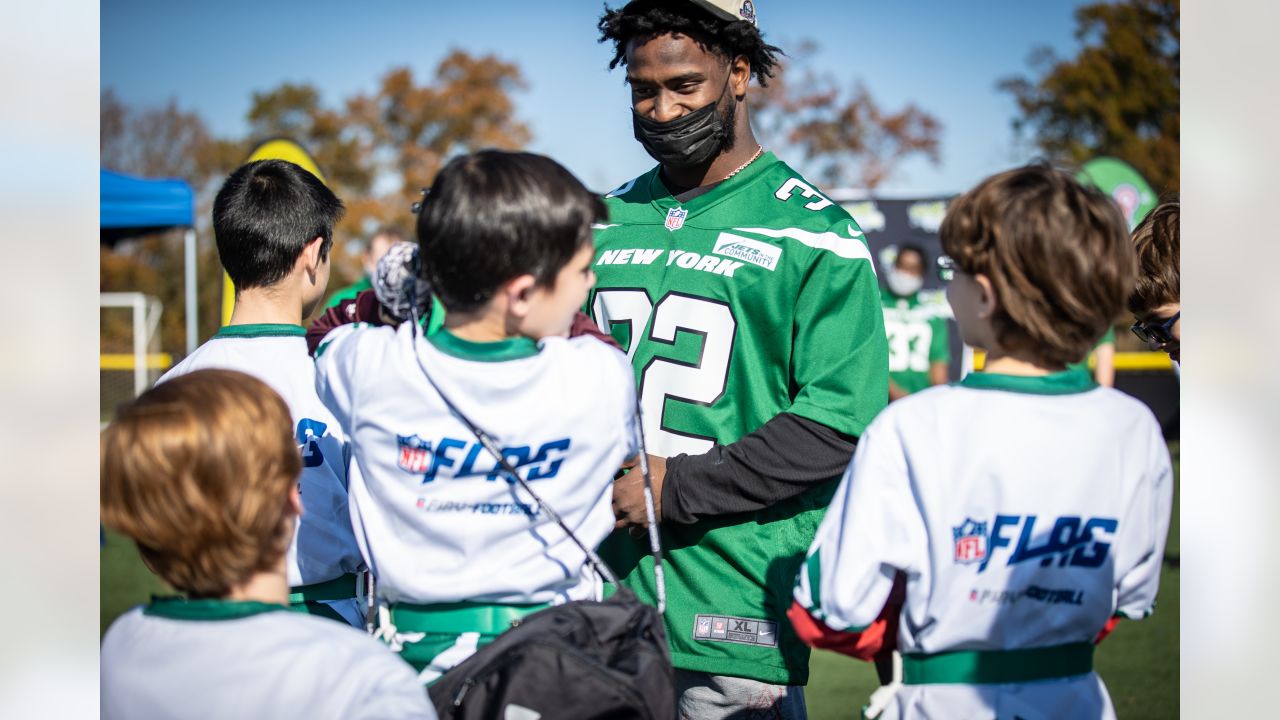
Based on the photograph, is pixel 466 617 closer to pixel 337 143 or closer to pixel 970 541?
pixel 970 541

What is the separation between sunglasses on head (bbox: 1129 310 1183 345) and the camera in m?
2.93

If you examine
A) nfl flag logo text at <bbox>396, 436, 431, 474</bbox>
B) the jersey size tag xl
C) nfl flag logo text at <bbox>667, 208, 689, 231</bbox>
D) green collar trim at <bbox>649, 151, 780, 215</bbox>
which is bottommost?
the jersey size tag xl

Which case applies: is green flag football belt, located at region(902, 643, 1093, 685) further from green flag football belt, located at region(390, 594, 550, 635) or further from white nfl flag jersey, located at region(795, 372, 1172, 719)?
green flag football belt, located at region(390, 594, 550, 635)

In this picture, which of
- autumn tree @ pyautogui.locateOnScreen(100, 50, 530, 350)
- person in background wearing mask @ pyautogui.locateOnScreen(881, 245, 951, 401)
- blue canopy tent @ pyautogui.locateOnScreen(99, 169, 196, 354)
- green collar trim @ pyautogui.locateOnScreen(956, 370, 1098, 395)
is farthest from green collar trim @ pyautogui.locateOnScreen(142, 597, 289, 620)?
autumn tree @ pyautogui.locateOnScreen(100, 50, 530, 350)

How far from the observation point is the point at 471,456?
2.03 m

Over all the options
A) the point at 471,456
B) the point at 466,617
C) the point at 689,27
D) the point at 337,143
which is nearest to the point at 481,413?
the point at 471,456

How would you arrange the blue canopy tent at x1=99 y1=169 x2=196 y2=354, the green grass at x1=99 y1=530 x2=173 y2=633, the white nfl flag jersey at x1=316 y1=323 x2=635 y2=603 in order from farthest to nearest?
the blue canopy tent at x1=99 y1=169 x2=196 y2=354
the green grass at x1=99 y1=530 x2=173 y2=633
the white nfl flag jersey at x1=316 y1=323 x2=635 y2=603

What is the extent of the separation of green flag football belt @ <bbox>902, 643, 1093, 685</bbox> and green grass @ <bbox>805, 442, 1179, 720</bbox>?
330cm

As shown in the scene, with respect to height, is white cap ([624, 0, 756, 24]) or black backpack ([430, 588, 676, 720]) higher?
white cap ([624, 0, 756, 24])
